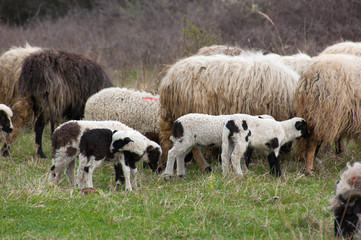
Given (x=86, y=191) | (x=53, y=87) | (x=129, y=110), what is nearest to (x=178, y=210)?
(x=86, y=191)

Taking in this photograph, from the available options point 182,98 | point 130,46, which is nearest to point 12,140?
point 182,98

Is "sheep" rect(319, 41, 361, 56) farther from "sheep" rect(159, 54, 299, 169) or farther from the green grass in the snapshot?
the green grass

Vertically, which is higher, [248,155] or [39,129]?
[248,155]

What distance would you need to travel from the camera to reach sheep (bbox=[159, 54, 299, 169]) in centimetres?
816

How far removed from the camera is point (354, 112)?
24.1ft

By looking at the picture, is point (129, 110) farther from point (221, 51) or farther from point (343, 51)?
point (343, 51)

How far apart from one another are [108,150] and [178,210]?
170 cm

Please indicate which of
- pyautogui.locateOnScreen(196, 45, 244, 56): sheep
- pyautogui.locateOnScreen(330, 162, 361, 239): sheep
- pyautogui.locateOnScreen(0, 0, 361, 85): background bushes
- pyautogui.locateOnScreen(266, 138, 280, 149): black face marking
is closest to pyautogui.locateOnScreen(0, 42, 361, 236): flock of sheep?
pyautogui.locateOnScreen(266, 138, 280, 149): black face marking

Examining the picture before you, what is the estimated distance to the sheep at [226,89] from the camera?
321 inches

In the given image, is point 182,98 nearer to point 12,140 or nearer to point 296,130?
point 296,130

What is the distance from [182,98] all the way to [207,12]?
1306 centimetres

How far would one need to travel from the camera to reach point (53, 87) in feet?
30.5

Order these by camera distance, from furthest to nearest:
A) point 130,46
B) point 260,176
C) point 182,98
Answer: point 130,46
point 182,98
point 260,176

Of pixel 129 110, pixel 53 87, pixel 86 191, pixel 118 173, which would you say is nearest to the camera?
pixel 86 191
